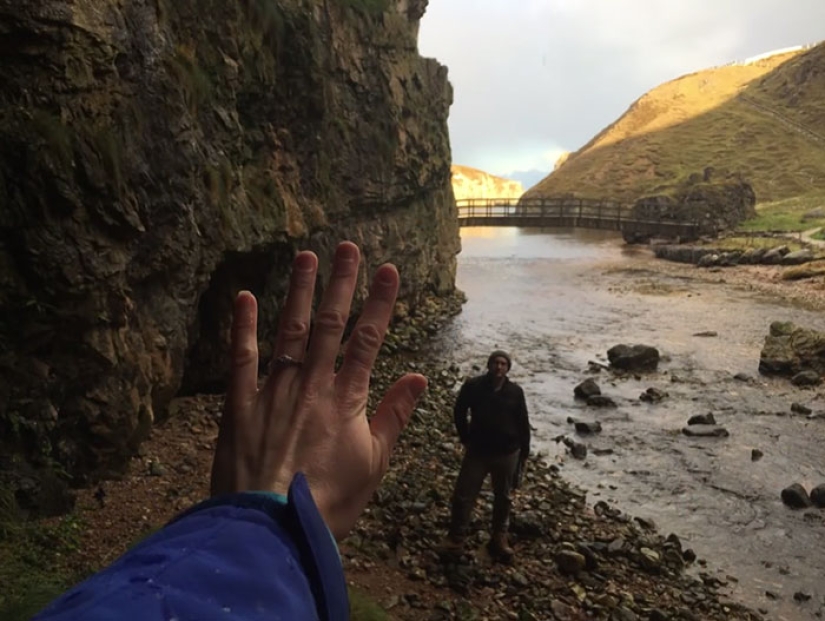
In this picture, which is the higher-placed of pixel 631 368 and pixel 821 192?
pixel 821 192

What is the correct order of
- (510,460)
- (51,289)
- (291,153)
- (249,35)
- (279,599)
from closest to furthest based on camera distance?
(279,599)
(51,289)
(510,460)
(249,35)
(291,153)

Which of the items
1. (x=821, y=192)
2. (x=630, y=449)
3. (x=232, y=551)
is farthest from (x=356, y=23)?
(x=821, y=192)

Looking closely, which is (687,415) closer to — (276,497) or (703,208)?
(276,497)

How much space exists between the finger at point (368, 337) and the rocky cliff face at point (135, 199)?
23.8 ft

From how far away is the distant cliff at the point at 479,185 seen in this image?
5807 inches

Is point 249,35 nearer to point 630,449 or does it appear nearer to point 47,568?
point 47,568

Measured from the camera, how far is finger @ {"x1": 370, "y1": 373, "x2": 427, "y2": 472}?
6.20 ft

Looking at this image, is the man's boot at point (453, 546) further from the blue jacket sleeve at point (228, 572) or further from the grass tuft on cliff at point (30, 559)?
the blue jacket sleeve at point (228, 572)

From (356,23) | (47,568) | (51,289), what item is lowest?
(47,568)

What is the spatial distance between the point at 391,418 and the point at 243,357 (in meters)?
0.49

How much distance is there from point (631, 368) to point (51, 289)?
17696mm

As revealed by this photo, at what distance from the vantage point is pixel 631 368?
69.1 ft

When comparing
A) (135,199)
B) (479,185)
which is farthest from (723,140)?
(135,199)

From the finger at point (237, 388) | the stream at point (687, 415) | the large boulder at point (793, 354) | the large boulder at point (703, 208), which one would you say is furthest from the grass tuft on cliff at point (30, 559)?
the large boulder at point (703, 208)
